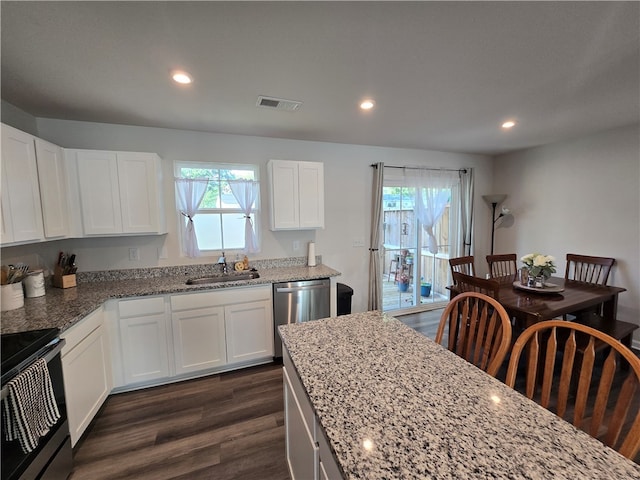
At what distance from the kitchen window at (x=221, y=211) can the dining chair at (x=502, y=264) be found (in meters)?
2.89

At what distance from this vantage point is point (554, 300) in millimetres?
2418

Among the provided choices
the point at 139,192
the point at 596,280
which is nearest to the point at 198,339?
the point at 139,192

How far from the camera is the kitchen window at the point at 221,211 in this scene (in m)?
3.01

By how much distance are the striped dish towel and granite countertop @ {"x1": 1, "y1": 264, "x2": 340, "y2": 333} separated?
0.32 m

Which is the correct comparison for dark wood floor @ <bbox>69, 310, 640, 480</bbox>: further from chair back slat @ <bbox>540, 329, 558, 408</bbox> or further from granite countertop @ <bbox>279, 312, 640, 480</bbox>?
chair back slat @ <bbox>540, 329, 558, 408</bbox>

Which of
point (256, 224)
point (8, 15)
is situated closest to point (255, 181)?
point (256, 224)

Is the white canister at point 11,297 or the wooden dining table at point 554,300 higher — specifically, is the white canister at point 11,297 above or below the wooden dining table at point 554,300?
above

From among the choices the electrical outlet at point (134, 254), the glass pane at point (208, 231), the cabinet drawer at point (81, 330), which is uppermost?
the glass pane at point (208, 231)

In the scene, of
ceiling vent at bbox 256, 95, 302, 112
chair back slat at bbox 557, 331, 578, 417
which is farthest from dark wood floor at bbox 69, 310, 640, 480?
ceiling vent at bbox 256, 95, 302, 112

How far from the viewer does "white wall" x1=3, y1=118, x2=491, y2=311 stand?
8.70 ft

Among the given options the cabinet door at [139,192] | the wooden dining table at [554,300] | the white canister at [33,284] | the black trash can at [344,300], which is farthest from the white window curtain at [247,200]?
the wooden dining table at [554,300]

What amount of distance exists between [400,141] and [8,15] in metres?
3.32

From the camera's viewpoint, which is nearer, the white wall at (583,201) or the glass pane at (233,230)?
the white wall at (583,201)

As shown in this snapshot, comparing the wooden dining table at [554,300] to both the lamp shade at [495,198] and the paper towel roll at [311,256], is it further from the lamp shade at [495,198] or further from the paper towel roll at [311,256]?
the paper towel roll at [311,256]
